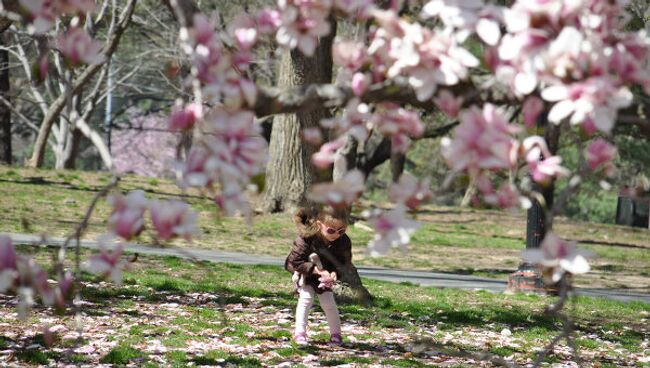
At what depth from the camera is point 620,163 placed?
31.2 m

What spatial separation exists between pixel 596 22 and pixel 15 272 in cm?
165

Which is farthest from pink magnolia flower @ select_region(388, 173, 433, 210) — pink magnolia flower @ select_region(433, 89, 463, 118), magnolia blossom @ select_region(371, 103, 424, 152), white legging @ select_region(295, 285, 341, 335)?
white legging @ select_region(295, 285, 341, 335)

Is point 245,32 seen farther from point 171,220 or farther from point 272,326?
point 272,326

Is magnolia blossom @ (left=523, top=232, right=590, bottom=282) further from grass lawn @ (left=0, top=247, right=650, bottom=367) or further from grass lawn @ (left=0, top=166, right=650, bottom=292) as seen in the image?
grass lawn @ (left=0, top=166, right=650, bottom=292)

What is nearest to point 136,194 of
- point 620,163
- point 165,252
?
point 165,252

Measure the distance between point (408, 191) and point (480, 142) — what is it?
366mm

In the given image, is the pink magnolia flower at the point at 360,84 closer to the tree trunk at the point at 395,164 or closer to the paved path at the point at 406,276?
the tree trunk at the point at 395,164

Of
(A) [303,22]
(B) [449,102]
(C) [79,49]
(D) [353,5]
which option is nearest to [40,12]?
(C) [79,49]

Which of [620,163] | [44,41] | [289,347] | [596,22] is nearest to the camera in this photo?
[596,22]

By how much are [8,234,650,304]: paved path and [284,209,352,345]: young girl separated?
16.7 ft

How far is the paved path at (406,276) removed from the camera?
39.9 feet

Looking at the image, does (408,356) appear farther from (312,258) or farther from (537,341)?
(537,341)

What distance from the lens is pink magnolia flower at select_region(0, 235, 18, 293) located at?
2557 millimetres

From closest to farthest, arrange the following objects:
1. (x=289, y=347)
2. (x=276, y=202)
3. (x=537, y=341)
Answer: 1. (x=289, y=347)
2. (x=537, y=341)
3. (x=276, y=202)
